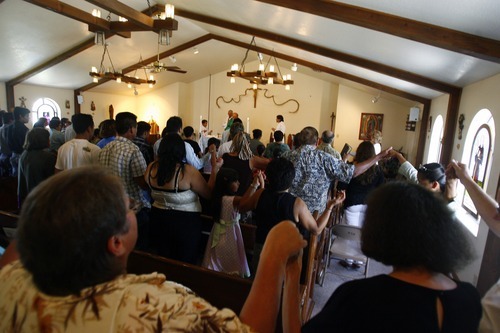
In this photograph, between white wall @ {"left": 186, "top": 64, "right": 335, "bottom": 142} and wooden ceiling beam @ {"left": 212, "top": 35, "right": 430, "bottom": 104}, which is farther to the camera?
white wall @ {"left": 186, "top": 64, "right": 335, "bottom": 142}

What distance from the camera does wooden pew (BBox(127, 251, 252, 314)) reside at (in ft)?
4.97

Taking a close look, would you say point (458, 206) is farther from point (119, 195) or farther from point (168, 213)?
point (119, 195)

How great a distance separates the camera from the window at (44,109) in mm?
8781

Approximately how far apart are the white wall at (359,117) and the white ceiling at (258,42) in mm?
578

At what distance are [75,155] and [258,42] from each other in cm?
568

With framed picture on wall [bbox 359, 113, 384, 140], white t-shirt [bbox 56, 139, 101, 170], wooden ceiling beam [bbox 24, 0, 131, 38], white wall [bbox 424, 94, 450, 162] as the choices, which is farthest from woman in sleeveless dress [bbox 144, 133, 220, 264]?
framed picture on wall [bbox 359, 113, 384, 140]

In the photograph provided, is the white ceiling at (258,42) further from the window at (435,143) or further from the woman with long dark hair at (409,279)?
the woman with long dark hair at (409,279)

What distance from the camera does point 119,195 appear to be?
688 millimetres

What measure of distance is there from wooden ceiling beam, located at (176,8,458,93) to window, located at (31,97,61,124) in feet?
18.2

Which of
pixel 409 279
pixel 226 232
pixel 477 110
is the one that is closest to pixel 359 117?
pixel 477 110

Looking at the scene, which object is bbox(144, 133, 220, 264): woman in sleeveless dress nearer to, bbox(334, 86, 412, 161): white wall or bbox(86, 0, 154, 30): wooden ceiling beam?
bbox(86, 0, 154, 30): wooden ceiling beam

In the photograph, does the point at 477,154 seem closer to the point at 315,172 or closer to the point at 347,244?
the point at 347,244

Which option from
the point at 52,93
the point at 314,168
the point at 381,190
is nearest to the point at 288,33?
the point at 314,168

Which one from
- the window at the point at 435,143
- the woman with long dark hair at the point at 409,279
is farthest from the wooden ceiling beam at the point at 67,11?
the window at the point at 435,143
